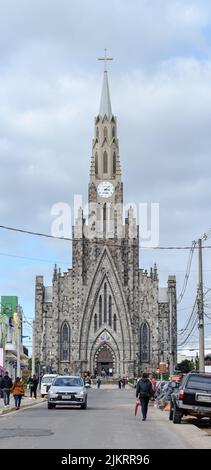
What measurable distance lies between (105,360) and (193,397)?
81.4 metres

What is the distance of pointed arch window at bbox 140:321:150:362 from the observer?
105 meters

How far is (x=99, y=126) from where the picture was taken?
367 feet

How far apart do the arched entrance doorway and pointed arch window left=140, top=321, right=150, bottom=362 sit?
3868 millimetres

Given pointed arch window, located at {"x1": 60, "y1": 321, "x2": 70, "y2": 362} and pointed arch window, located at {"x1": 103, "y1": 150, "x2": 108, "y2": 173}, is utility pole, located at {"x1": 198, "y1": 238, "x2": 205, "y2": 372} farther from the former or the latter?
pointed arch window, located at {"x1": 103, "y1": 150, "x2": 108, "y2": 173}

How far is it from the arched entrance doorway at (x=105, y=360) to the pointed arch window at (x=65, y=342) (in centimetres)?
369

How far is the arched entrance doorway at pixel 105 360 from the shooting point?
103 meters

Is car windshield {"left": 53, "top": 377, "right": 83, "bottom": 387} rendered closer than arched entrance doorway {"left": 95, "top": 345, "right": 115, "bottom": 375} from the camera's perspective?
Yes

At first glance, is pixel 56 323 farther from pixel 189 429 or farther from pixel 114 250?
pixel 189 429

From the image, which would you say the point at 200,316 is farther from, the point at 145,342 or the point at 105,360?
the point at 145,342

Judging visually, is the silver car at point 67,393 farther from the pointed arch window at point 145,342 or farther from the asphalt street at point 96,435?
the pointed arch window at point 145,342

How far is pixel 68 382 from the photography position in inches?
1291

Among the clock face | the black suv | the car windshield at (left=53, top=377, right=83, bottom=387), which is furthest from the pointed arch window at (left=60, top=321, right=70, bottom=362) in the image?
the black suv
